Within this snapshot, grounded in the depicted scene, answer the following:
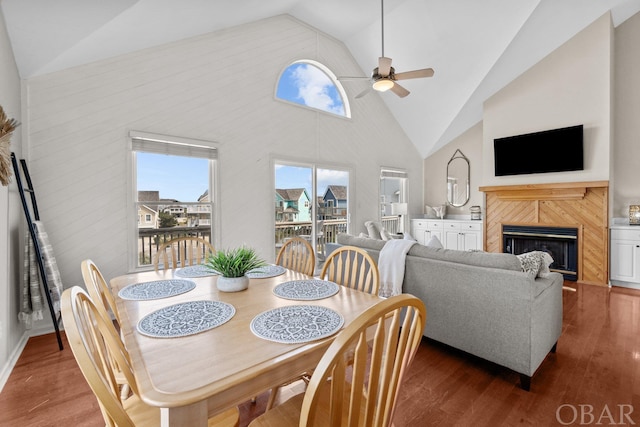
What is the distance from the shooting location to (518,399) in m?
1.87

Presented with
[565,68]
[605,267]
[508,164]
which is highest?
[565,68]

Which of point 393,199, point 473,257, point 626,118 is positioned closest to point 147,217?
point 473,257

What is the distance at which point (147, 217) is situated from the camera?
3.41 metres

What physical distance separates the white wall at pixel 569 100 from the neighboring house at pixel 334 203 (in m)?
2.90

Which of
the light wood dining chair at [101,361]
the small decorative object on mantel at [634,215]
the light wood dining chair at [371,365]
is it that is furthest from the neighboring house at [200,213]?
the small decorative object on mantel at [634,215]

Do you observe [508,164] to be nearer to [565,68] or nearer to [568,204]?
[568,204]

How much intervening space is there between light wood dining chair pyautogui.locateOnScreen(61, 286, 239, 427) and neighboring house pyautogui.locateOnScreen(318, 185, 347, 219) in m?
4.13

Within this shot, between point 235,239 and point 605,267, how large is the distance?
540cm

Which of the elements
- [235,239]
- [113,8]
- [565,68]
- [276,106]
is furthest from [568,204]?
[113,8]

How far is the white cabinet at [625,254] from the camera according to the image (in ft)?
13.6

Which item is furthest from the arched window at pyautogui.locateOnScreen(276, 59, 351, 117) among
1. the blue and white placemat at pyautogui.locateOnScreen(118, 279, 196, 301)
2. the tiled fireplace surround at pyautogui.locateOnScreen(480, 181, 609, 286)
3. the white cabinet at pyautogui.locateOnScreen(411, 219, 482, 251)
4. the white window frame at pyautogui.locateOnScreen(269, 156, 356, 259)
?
the blue and white placemat at pyautogui.locateOnScreen(118, 279, 196, 301)

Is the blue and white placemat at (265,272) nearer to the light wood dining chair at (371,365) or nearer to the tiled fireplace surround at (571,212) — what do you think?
the light wood dining chair at (371,365)

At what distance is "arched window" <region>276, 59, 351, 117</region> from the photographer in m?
4.63

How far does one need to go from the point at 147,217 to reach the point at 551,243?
6.10m
